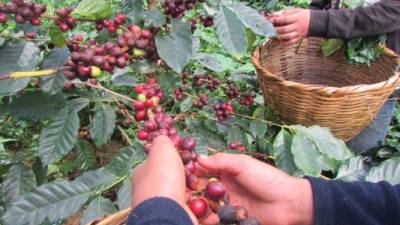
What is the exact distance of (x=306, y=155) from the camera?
4.36 feet

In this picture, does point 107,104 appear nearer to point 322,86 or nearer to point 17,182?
point 17,182

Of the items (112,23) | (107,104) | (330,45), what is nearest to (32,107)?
(107,104)

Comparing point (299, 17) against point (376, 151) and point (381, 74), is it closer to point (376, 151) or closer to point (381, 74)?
point (381, 74)

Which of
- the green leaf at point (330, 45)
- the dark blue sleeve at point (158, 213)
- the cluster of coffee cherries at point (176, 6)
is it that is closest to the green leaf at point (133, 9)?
the cluster of coffee cherries at point (176, 6)

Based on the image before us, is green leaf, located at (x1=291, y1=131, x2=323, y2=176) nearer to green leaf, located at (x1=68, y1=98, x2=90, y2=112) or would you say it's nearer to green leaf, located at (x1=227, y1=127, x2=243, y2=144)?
green leaf, located at (x1=227, y1=127, x2=243, y2=144)

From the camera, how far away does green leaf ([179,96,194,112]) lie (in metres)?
1.80

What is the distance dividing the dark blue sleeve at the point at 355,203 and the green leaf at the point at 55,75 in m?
0.72

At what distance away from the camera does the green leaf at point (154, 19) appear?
1198mm

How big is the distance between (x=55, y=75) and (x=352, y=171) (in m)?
0.93

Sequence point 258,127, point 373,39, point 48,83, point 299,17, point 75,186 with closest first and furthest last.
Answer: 1. point 75,186
2. point 48,83
3. point 258,127
4. point 299,17
5. point 373,39

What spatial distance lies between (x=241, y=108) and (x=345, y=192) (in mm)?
975

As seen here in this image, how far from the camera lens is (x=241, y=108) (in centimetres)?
211

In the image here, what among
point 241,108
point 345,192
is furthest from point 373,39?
point 345,192

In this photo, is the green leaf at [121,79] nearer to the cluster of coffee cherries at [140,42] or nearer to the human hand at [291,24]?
the cluster of coffee cherries at [140,42]
